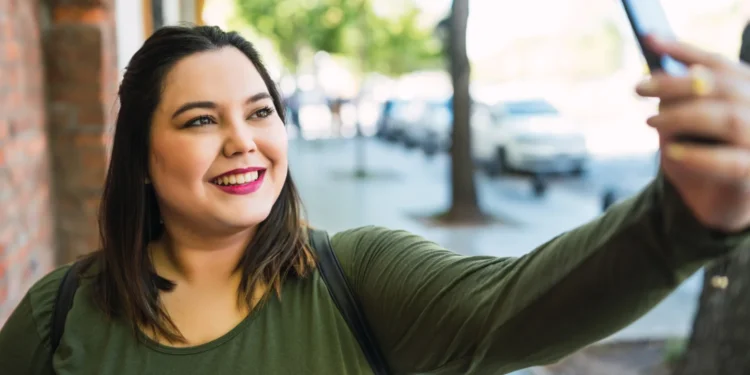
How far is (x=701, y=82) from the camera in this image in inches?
23.8

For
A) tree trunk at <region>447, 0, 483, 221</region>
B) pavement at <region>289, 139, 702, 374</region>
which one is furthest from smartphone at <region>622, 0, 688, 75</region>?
tree trunk at <region>447, 0, 483, 221</region>

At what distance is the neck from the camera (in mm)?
1531

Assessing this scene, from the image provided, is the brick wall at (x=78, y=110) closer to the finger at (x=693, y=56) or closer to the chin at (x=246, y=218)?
the chin at (x=246, y=218)

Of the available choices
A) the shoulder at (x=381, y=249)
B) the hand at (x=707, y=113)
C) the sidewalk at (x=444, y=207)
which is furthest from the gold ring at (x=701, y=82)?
the sidewalk at (x=444, y=207)

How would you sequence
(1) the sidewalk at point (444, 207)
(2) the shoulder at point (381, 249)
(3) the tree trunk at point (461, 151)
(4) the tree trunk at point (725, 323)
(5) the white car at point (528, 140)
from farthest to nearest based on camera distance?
1. (5) the white car at point (528, 140)
2. (3) the tree trunk at point (461, 151)
3. (1) the sidewalk at point (444, 207)
4. (2) the shoulder at point (381, 249)
5. (4) the tree trunk at point (725, 323)

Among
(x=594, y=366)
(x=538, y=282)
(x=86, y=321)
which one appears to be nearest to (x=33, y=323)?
(x=86, y=321)

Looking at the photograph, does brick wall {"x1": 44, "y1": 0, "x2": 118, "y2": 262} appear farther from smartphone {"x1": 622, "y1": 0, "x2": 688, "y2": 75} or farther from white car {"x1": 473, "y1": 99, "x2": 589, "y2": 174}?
white car {"x1": 473, "y1": 99, "x2": 589, "y2": 174}

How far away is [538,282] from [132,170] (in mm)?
1009

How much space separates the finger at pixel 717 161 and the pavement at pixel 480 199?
410cm

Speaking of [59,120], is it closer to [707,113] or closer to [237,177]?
[237,177]

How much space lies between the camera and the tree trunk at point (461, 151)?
851 centimetres

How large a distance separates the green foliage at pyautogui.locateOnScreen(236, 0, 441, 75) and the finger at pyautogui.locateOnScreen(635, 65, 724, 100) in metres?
16.2

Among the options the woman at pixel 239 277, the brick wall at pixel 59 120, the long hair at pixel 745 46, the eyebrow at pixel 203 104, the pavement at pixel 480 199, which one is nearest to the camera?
the long hair at pixel 745 46

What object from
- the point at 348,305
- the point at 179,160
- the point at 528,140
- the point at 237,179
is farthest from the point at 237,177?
the point at 528,140
